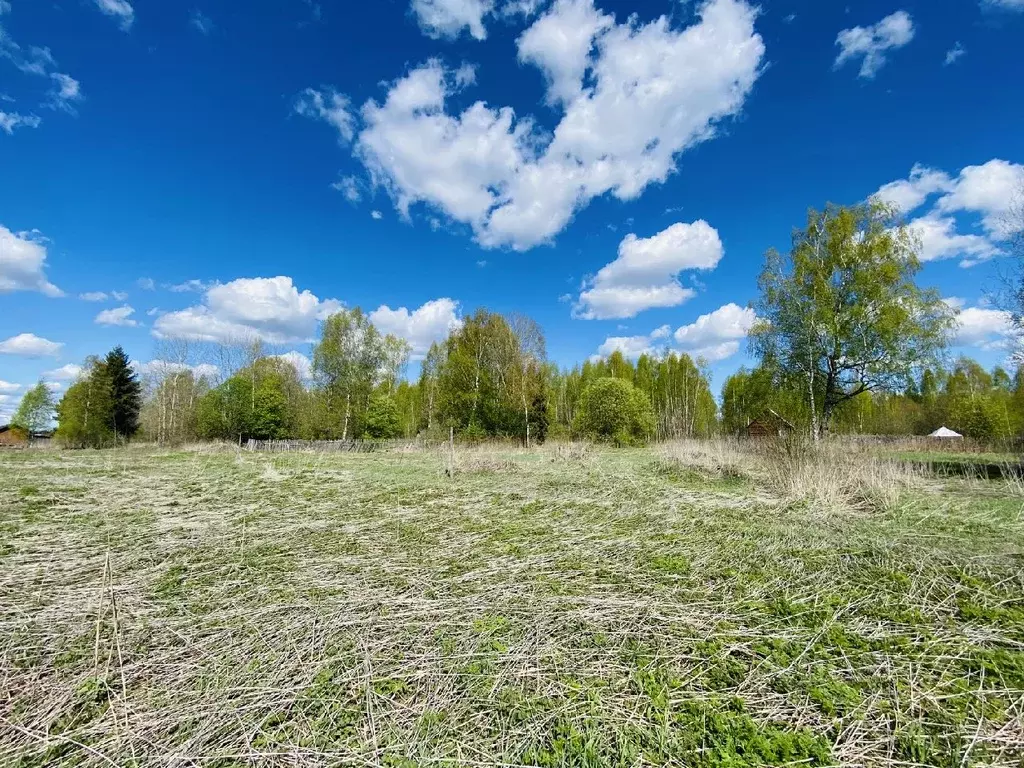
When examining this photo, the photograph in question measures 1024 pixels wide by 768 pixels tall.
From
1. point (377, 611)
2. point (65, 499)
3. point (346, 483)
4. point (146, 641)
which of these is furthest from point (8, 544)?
point (346, 483)

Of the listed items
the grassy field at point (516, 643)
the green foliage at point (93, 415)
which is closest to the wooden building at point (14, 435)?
the green foliage at point (93, 415)

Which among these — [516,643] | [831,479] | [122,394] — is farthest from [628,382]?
[122,394]

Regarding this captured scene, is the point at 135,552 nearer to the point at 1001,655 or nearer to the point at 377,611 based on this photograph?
the point at 377,611

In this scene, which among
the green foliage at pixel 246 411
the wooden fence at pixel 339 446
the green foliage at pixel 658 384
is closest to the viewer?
the wooden fence at pixel 339 446

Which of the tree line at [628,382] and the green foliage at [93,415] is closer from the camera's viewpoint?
the tree line at [628,382]

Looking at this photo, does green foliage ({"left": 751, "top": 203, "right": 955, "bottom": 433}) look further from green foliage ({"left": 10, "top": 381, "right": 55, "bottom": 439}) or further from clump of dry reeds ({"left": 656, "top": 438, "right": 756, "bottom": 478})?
green foliage ({"left": 10, "top": 381, "right": 55, "bottom": 439})

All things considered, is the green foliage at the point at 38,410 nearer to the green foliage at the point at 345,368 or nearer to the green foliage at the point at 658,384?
the green foliage at the point at 345,368

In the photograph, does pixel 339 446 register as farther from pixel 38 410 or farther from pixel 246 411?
pixel 38 410

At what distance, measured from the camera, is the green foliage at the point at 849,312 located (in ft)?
52.3

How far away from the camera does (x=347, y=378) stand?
28641 millimetres

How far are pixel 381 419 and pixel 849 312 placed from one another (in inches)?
934

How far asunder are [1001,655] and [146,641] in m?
4.74

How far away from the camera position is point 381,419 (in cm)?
2764

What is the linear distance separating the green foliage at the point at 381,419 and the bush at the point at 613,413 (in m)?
11.9
